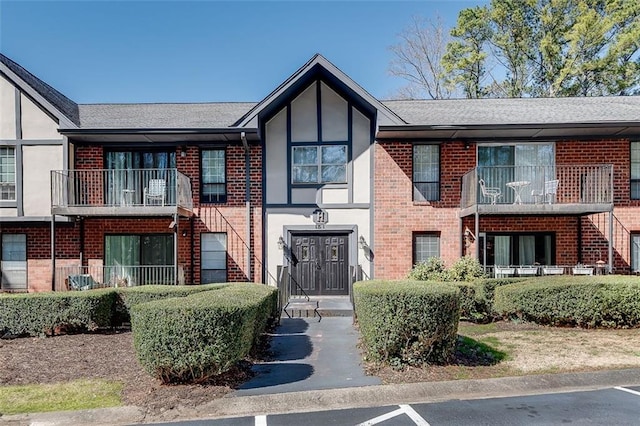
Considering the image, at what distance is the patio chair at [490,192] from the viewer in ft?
41.1

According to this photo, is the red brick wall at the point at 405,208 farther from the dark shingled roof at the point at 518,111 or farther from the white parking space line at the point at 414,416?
the white parking space line at the point at 414,416

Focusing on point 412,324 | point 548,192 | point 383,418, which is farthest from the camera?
point 548,192

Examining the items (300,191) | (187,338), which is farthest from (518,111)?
(187,338)

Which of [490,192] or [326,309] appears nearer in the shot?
[326,309]

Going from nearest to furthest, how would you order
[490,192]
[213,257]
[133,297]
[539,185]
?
[133,297] < [490,192] < [539,185] < [213,257]

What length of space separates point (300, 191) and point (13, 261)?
30.4 feet

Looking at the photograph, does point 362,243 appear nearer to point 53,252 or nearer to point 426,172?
point 426,172

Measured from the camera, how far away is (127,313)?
10102 mm

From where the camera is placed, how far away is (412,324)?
664 centimetres

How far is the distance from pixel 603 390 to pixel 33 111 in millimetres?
15881

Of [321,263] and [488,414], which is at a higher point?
[321,263]

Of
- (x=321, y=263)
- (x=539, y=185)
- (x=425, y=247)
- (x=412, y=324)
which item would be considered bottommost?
(x=412, y=324)

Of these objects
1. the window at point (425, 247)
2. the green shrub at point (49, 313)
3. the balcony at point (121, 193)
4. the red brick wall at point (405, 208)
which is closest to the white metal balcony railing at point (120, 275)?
the balcony at point (121, 193)

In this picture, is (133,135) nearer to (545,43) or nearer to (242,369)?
(242,369)
